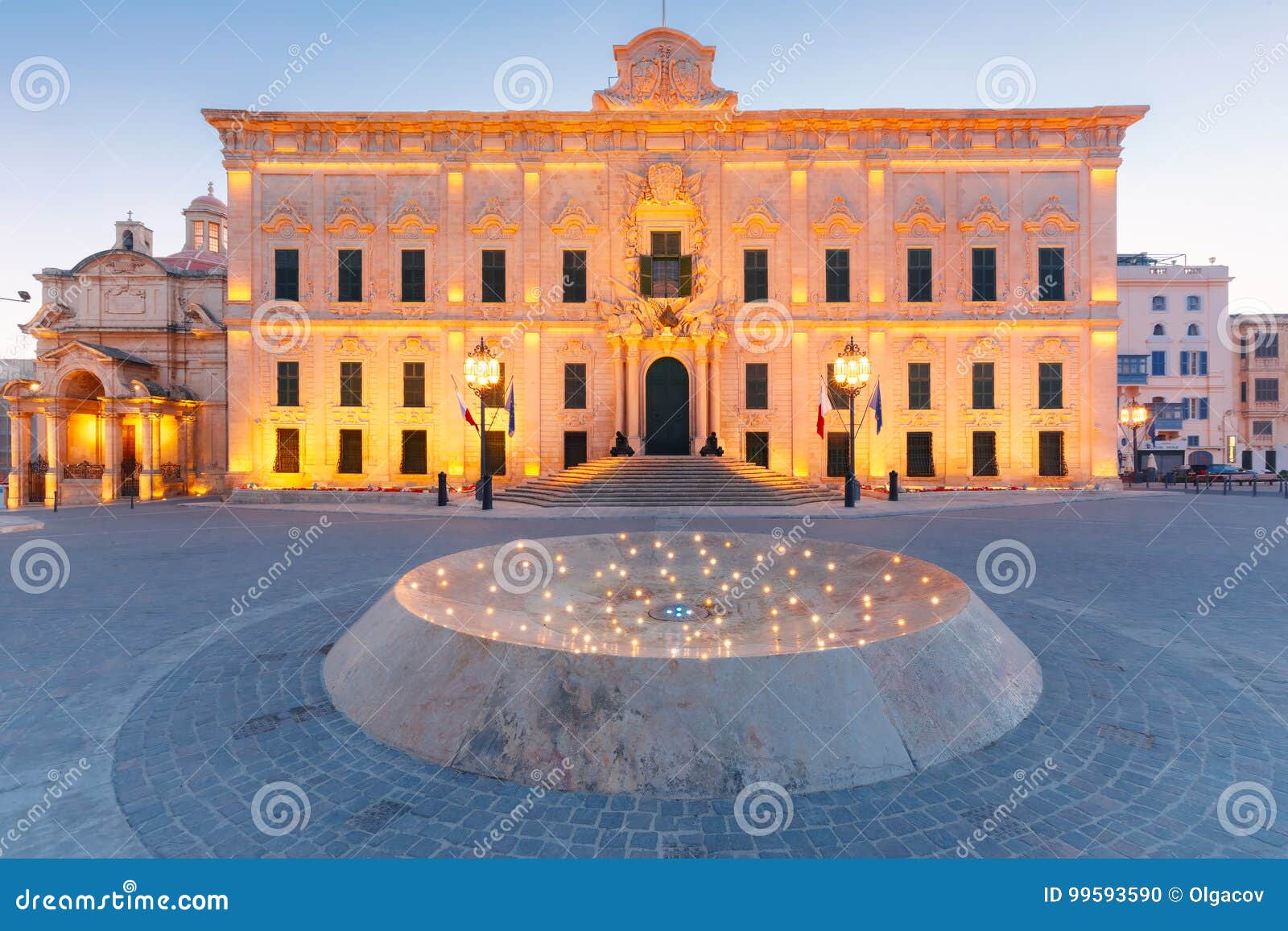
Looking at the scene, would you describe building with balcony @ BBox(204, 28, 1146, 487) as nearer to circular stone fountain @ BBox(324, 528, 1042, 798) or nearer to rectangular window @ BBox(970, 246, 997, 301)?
rectangular window @ BBox(970, 246, 997, 301)


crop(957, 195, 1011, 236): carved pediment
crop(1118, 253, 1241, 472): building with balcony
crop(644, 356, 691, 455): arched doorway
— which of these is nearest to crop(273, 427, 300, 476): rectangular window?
crop(644, 356, 691, 455): arched doorway

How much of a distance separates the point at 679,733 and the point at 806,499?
685 inches

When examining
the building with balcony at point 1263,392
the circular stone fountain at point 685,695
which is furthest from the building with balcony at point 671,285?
the building with balcony at point 1263,392

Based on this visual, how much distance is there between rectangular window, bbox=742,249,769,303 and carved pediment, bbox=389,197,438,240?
44.4 ft

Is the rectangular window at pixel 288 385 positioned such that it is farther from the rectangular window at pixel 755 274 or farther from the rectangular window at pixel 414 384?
the rectangular window at pixel 755 274

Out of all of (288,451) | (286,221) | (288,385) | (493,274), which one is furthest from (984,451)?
(286,221)

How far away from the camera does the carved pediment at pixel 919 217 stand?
2411cm

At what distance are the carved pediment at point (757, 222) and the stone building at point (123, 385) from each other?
78.0 feet

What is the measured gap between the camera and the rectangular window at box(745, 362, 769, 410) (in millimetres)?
24547

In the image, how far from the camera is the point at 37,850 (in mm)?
2658

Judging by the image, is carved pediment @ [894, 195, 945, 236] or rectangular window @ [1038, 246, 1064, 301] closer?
carved pediment @ [894, 195, 945, 236]

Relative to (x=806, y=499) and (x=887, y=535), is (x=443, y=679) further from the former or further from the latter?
(x=806, y=499)

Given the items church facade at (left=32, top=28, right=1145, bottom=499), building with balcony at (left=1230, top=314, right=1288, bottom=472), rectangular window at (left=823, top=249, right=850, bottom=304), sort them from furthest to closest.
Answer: building with balcony at (left=1230, top=314, right=1288, bottom=472), rectangular window at (left=823, top=249, right=850, bottom=304), church facade at (left=32, top=28, right=1145, bottom=499)

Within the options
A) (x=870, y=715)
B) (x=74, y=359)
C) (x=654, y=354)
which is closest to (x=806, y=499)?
(x=654, y=354)
